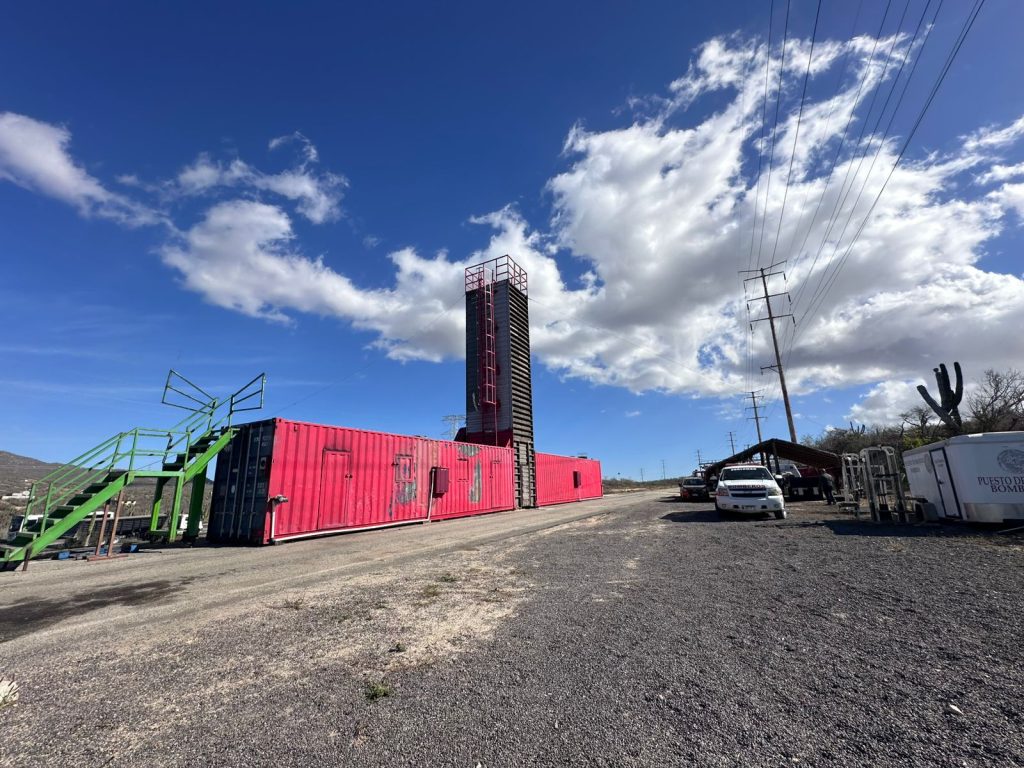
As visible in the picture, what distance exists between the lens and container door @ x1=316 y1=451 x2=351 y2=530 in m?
12.6

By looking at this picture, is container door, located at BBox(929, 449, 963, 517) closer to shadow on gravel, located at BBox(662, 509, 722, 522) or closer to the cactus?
shadow on gravel, located at BBox(662, 509, 722, 522)

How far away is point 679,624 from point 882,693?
1633 millimetres

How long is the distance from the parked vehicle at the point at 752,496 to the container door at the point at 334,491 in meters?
11.5

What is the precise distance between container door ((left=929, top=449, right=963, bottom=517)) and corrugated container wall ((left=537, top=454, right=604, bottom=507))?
18441mm

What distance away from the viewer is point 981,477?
396 inches

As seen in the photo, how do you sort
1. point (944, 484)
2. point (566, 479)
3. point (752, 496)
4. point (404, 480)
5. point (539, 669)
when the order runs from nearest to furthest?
1. point (539, 669)
2. point (944, 484)
3. point (752, 496)
4. point (404, 480)
5. point (566, 479)

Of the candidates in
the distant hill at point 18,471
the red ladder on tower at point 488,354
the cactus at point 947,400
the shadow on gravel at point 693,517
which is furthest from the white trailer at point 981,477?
the distant hill at point 18,471

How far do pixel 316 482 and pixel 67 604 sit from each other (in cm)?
683

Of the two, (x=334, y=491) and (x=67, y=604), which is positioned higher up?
(x=334, y=491)

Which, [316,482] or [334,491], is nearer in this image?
[316,482]

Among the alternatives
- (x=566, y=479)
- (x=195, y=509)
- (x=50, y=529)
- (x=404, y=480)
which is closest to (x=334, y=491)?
(x=404, y=480)

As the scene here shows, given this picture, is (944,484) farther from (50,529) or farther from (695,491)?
(50,529)

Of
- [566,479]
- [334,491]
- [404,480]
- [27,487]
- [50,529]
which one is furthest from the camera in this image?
[566,479]

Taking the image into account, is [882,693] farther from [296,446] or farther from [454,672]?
[296,446]
